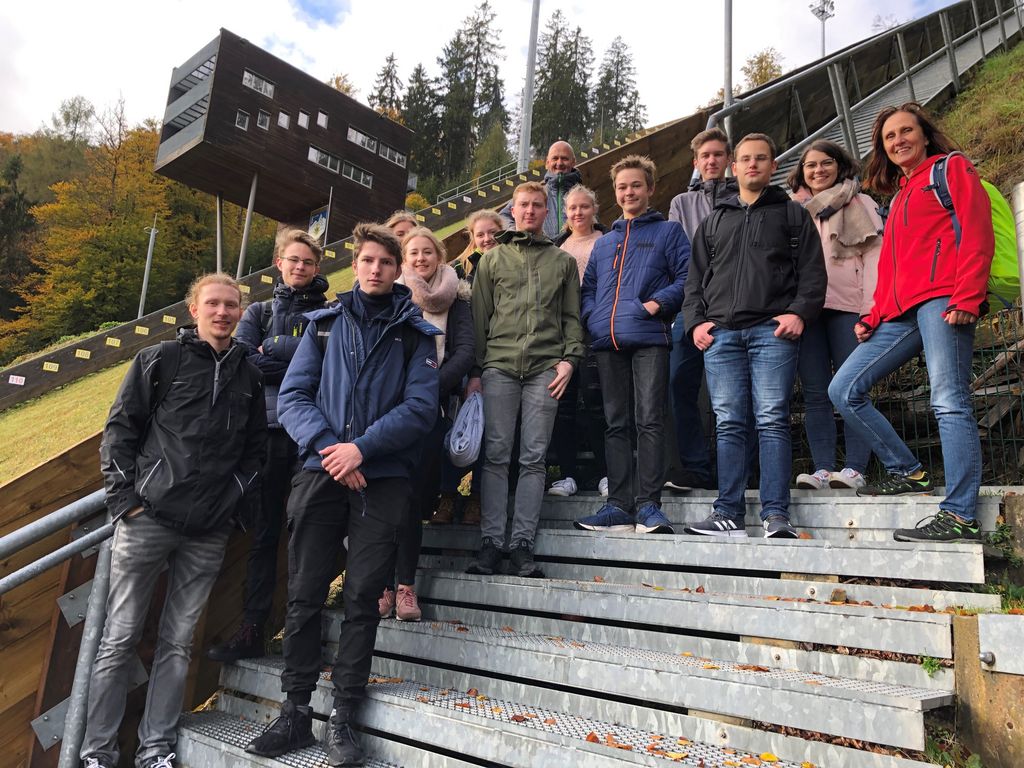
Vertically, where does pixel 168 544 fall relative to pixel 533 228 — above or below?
below

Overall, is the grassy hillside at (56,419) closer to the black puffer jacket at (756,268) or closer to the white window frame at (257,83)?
the black puffer jacket at (756,268)

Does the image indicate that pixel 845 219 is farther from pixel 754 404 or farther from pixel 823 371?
pixel 754 404

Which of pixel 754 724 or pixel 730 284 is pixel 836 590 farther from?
pixel 730 284

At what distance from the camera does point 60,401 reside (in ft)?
40.4

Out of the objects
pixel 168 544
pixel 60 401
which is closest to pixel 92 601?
pixel 168 544

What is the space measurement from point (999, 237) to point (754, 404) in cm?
130

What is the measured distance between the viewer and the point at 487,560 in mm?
3732

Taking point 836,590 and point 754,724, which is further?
point 836,590

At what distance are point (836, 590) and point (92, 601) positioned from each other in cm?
311

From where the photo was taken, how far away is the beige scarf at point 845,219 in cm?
422

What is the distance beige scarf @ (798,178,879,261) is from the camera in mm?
4223

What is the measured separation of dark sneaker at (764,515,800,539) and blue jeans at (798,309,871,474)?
0.89 metres

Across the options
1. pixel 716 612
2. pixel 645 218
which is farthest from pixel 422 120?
pixel 716 612

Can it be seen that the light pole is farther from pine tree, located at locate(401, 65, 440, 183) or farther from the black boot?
the black boot
